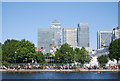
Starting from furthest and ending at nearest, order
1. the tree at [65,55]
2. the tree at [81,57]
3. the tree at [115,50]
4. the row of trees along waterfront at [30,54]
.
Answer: the tree at [81,57]
the tree at [65,55]
the tree at [115,50]
the row of trees along waterfront at [30,54]

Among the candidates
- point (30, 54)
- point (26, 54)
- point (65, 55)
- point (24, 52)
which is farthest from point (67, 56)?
point (24, 52)

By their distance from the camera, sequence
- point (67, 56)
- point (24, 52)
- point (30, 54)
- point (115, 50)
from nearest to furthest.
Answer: point (24, 52)
point (30, 54)
point (115, 50)
point (67, 56)

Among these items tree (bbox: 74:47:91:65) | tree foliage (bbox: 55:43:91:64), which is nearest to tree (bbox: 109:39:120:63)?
tree (bbox: 74:47:91:65)

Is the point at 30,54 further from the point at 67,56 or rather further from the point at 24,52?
the point at 67,56

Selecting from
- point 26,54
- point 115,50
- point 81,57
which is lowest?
point 81,57

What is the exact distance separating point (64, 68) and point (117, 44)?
57.1ft

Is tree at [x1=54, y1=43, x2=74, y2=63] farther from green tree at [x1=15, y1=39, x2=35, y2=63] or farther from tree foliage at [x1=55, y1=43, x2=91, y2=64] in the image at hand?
green tree at [x1=15, y1=39, x2=35, y2=63]

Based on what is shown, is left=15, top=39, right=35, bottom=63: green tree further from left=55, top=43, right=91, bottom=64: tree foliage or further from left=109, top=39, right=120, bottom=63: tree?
left=109, top=39, right=120, bottom=63: tree

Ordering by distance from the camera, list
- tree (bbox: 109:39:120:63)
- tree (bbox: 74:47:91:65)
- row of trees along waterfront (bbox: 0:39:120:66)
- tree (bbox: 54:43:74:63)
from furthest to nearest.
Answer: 1. tree (bbox: 74:47:91:65)
2. tree (bbox: 54:43:74:63)
3. tree (bbox: 109:39:120:63)
4. row of trees along waterfront (bbox: 0:39:120:66)

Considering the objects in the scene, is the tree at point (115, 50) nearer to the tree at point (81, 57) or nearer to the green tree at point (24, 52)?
the tree at point (81, 57)

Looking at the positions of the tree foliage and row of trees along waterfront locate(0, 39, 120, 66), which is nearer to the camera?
row of trees along waterfront locate(0, 39, 120, 66)

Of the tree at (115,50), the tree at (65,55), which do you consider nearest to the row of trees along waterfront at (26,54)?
the tree at (65,55)

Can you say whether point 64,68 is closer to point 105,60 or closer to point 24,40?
point 24,40

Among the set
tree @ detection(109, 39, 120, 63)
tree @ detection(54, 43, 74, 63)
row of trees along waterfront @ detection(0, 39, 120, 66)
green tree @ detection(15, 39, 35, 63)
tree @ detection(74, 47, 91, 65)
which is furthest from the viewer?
tree @ detection(74, 47, 91, 65)
